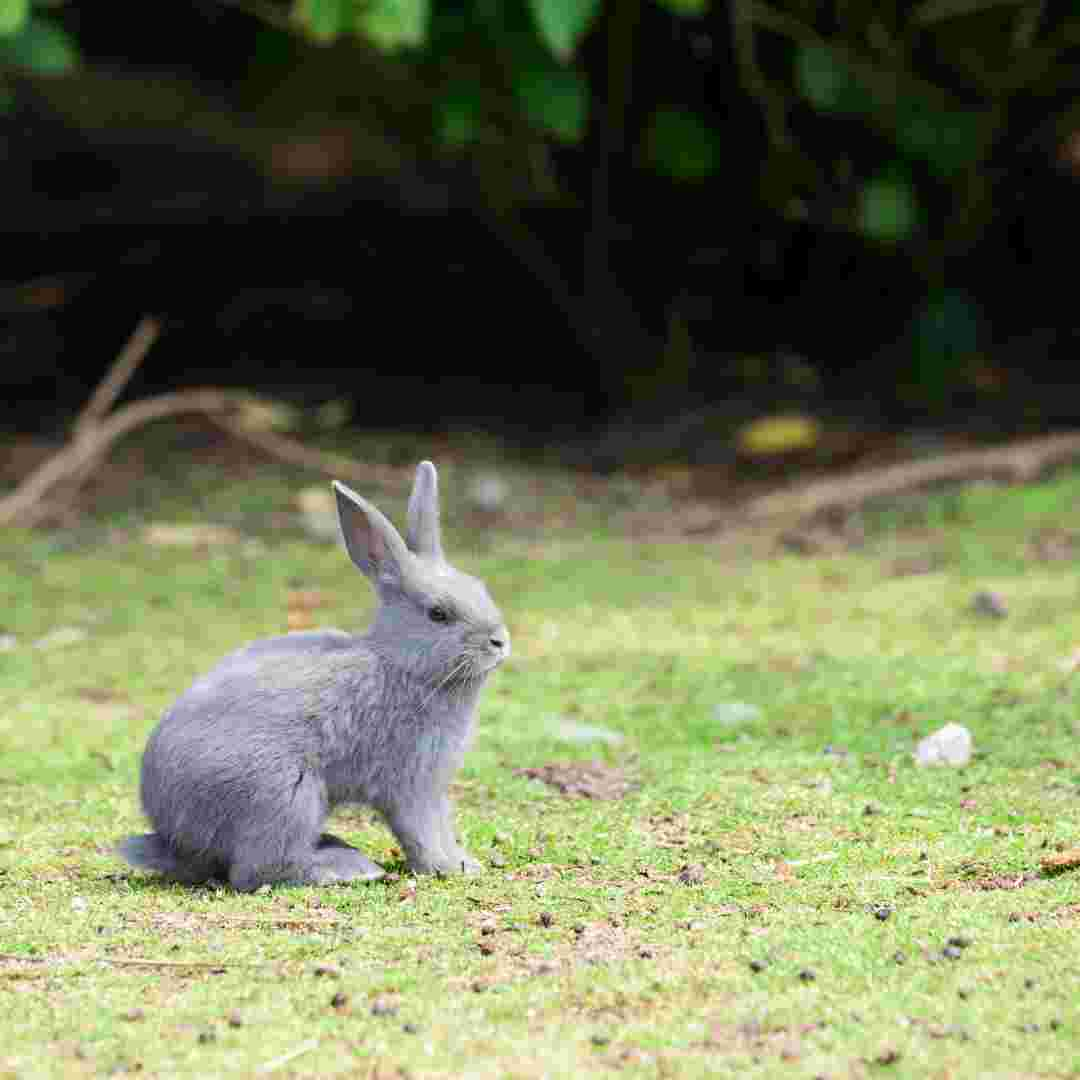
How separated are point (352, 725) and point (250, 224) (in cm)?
921

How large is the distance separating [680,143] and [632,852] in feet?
22.3

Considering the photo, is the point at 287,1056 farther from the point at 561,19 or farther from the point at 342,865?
the point at 561,19

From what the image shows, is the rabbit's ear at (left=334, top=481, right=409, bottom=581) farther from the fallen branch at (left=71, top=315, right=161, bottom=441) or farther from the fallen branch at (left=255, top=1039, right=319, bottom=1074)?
the fallen branch at (left=71, top=315, right=161, bottom=441)

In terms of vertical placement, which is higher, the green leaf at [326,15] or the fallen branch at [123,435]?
the green leaf at [326,15]

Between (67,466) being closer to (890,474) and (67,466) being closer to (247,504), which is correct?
(247,504)

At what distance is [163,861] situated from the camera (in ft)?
13.7

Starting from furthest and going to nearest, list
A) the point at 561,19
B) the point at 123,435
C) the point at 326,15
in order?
the point at 123,435
the point at 561,19
the point at 326,15

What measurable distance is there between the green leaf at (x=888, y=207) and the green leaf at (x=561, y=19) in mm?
2484

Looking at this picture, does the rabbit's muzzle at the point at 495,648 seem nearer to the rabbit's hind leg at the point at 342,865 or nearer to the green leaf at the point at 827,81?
the rabbit's hind leg at the point at 342,865

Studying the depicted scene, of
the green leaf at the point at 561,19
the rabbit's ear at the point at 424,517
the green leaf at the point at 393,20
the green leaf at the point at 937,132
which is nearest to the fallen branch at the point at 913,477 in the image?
the green leaf at the point at 937,132

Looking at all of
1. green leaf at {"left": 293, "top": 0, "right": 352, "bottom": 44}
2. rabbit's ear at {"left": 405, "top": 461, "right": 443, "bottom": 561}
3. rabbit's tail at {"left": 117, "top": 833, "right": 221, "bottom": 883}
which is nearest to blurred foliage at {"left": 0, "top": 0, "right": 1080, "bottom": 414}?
green leaf at {"left": 293, "top": 0, "right": 352, "bottom": 44}

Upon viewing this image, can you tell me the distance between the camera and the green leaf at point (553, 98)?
934 cm

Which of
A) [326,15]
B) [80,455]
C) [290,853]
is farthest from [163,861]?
[80,455]

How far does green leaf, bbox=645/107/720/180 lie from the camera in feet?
34.2
